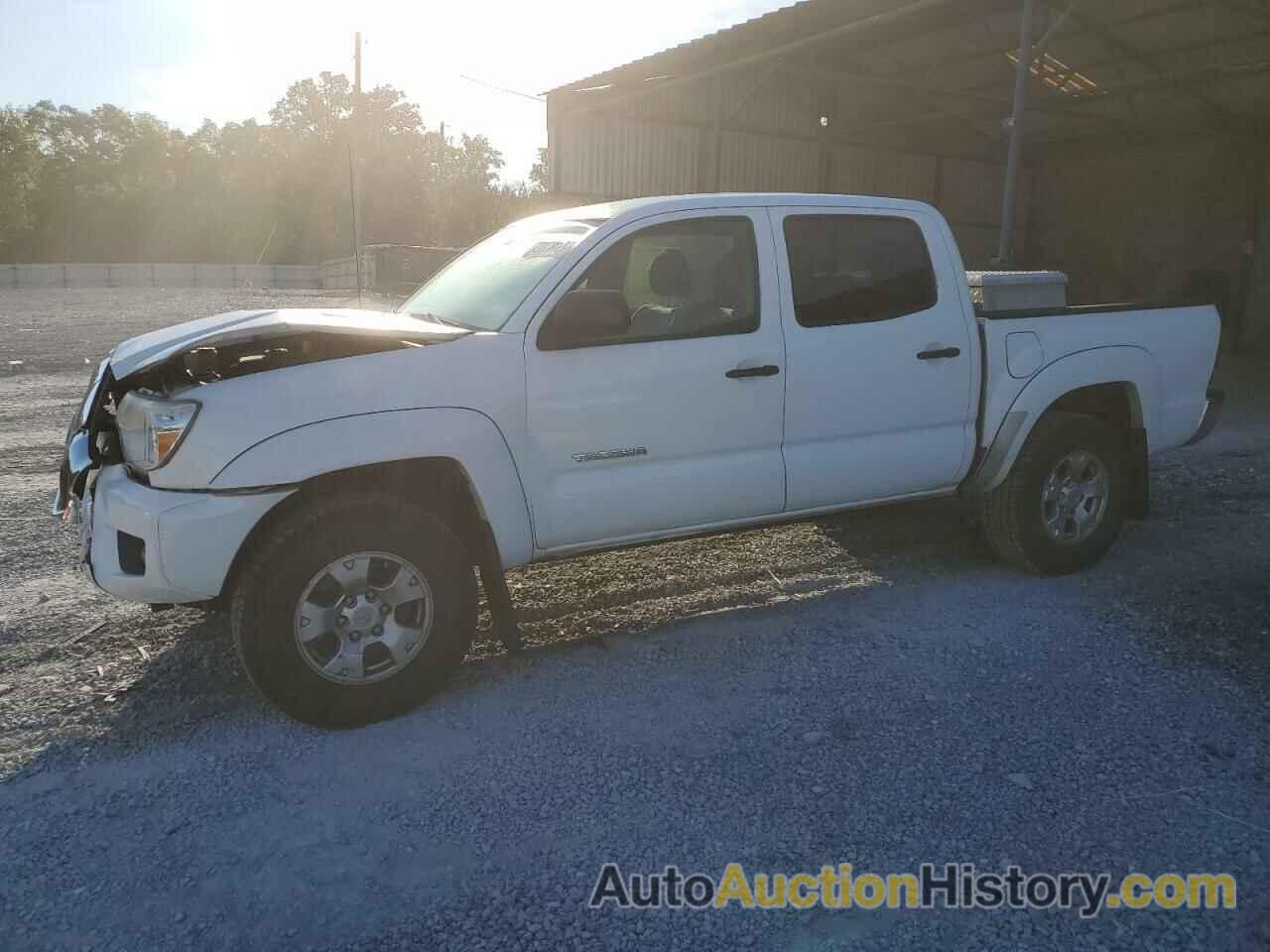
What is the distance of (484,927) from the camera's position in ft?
8.14

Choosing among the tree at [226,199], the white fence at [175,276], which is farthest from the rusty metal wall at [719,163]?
the tree at [226,199]

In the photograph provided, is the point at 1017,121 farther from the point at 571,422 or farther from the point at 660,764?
the point at 660,764

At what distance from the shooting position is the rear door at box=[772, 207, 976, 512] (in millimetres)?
4227

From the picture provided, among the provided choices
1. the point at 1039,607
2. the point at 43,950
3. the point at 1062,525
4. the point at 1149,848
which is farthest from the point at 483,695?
the point at 1062,525

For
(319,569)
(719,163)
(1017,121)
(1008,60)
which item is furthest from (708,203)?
(1008,60)

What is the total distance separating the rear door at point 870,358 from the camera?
4.23 m

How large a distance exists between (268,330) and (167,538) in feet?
2.68

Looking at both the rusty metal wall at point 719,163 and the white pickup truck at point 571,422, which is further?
the rusty metal wall at point 719,163

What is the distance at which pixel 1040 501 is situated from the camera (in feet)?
16.0

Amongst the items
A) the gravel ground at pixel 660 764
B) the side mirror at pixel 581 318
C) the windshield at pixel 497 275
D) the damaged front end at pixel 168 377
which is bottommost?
the gravel ground at pixel 660 764

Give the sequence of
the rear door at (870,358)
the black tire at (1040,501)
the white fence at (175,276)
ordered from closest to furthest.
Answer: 1. the rear door at (870,358)
2. the black tire at (1040,501)
3. the white fence at (175,276)

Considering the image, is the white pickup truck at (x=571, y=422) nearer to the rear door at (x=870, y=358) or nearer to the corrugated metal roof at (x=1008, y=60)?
the rear door at (x=870, y=358)

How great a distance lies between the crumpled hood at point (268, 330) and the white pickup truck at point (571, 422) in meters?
0.02

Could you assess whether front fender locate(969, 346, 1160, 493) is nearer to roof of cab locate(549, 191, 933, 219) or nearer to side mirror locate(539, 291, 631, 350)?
roof of cab locate(549, 191, 933, 219)
